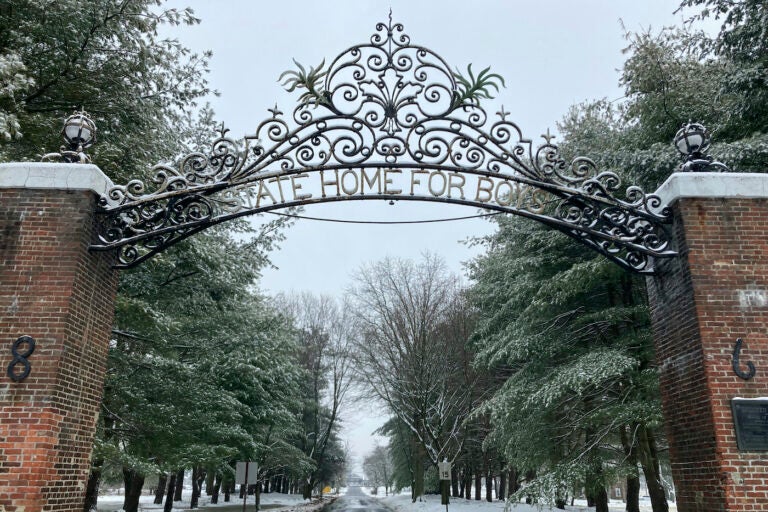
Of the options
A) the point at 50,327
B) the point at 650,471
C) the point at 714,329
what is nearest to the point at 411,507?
the point at 650,471

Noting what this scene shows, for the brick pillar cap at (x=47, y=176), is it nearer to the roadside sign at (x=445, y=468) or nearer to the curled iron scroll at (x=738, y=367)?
the curled iron scroll at (x=738, y=367)

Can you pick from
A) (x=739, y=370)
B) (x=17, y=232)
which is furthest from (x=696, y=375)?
(x=17, y=232)

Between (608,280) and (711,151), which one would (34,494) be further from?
(608,280)

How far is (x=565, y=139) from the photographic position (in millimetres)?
18203

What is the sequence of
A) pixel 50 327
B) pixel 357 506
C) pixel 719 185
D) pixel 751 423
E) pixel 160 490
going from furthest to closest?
pixel 357 506
pixel 160 490
pixel 719 185
pixel 50 327
pixel 751 423

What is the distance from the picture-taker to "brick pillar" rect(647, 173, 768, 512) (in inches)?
234

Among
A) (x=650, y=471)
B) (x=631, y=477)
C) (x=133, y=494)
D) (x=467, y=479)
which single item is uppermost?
(x=650, y=471)

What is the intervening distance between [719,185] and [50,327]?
25.1ft

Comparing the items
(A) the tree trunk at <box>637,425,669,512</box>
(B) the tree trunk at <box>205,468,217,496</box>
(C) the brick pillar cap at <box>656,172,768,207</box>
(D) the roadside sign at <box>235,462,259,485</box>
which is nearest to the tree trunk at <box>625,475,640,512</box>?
(A) the tree trunk at <box>637,425,669,512</box>

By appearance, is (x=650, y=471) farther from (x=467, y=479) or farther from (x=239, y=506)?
(x=467, y=479)

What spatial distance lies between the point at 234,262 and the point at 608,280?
1007cm

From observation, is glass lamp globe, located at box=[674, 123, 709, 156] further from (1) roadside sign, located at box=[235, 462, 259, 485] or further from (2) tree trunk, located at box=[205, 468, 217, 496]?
(2) tree trunk, located at box=[205, 468, 217, 496]

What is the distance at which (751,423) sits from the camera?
6000 millimetres

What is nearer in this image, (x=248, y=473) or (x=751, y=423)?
(x=751, y=423)
